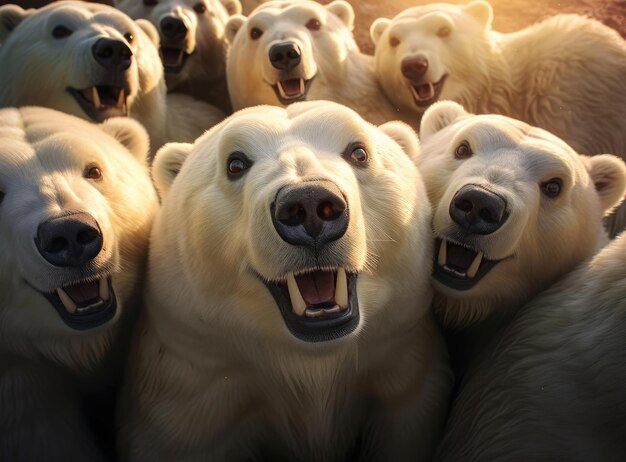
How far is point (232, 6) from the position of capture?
19.5ft

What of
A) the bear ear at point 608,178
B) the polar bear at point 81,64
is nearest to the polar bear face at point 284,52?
the polar bear at point 81,64

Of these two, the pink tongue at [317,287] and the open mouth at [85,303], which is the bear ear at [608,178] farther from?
the open mouth at [85,303]

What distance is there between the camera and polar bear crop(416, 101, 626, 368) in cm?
248

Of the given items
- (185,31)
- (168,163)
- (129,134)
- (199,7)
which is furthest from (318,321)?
(199,7)

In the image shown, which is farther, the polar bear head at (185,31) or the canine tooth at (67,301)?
the polar bear head at (185,31)

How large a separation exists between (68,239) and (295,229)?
797 mm

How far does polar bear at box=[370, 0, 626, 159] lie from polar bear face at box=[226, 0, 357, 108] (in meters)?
0.42

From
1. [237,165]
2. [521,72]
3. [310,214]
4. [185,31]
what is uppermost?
[310,214]

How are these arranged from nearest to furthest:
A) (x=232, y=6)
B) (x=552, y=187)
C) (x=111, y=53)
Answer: (x=552, y=187) → (x=111, y=53) → (x=232, y=6)

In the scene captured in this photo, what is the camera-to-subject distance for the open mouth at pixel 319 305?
202cm

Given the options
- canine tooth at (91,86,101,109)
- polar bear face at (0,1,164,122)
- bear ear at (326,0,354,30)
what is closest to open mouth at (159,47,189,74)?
polar bear face at (0,1,164,122)

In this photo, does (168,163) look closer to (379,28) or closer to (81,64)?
(81,64)

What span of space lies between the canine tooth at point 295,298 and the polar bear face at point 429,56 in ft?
8.92

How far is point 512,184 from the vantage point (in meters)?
2.56
